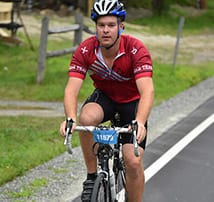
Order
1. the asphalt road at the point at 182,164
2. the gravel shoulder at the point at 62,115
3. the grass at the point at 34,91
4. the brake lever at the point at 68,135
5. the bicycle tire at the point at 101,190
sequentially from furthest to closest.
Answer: the grass at the point at 34,91, the asphalt road at the point at 182,164, the gravel shoulder at the point at 62,115, the bicycle tire at the point at 101,190, the brake lever at the point at 68,135

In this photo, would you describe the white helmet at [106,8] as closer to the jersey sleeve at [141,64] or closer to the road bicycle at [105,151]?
the jersey sleeve at [141,64]

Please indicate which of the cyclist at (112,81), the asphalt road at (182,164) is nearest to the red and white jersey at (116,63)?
the cyclist at (112,81)

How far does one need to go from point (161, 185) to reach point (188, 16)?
2825 cm

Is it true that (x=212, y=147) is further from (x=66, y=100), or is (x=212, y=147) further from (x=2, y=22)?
(x=2, y=22)

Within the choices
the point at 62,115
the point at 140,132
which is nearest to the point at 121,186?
the point at 140,132

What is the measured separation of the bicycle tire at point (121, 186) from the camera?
5859 millimetres

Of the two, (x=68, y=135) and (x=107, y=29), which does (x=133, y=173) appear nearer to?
(x=68, y=135)

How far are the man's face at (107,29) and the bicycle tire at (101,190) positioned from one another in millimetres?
1103

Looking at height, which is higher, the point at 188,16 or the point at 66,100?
the point at 66,100

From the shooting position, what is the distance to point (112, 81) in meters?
5.73

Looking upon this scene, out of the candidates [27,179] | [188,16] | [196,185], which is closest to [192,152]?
[196,185]

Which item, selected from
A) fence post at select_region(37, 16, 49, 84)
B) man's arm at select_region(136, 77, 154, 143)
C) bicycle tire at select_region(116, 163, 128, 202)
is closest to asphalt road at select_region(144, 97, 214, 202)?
bicycle tire at select_region(116, 163, 128, 202)

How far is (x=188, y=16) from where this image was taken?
35.2 meters

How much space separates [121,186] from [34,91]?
29.4ft
